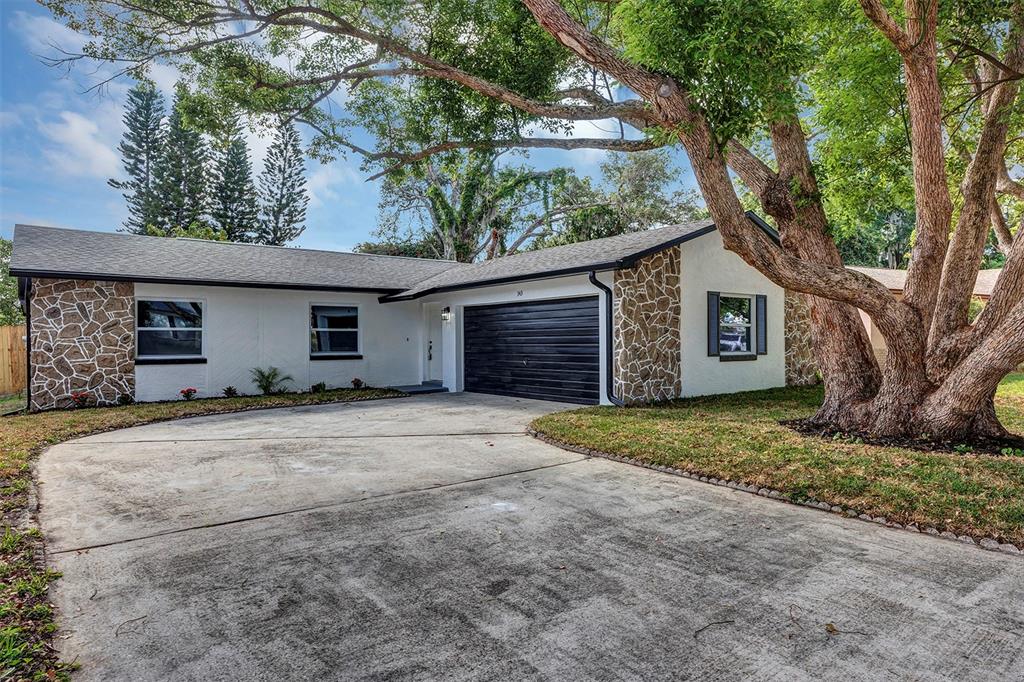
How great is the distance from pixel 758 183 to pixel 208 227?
31.7m

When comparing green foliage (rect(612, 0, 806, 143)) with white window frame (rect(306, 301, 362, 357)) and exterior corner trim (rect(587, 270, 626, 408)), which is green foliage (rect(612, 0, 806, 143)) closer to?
exterior corner trim (rect(587, 270, 626, 408))

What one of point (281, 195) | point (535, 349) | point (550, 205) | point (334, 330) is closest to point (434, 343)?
point (334, 330)

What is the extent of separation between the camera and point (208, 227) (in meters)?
31.5

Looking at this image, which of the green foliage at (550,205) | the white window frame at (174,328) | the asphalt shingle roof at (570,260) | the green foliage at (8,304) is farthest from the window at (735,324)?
the green foliage at (8,304)

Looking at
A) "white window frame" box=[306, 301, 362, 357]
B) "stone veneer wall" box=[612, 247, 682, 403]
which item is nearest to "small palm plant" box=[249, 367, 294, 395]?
"white window frame" box=[306, 301, 362, 357]

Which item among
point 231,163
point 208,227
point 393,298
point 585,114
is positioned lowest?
point 393,298

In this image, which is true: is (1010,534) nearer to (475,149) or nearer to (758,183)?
(758,183)

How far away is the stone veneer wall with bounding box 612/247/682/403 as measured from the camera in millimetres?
10117

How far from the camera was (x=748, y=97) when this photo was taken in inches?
226

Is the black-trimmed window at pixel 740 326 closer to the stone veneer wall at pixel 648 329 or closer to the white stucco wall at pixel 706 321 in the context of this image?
the white stucco wall at pixel 706 321

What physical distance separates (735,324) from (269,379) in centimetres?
1060

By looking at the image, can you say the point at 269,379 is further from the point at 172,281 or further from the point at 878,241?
the point at 878,241

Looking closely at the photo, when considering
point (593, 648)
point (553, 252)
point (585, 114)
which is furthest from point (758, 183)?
point (593, 648)

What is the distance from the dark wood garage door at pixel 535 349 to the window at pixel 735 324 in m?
3.16
